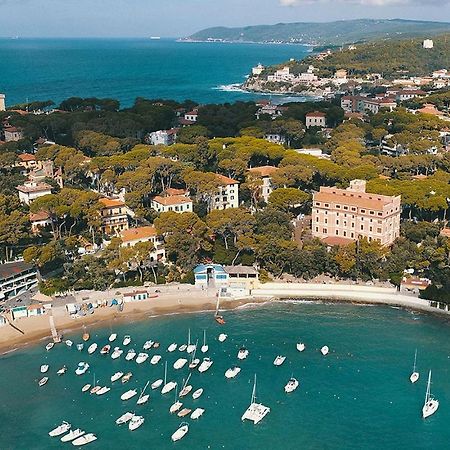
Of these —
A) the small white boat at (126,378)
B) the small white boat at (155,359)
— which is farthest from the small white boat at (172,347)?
the small white boat at (126,378)

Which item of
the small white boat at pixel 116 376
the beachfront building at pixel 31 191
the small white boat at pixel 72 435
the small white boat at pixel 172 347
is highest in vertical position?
the beachfront building at pixel 31 191

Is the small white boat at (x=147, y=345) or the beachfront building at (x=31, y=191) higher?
the beachfront building at (x=31, y=191)

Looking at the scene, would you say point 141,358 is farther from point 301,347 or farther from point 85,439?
point 301,347

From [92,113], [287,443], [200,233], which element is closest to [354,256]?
[200,233]

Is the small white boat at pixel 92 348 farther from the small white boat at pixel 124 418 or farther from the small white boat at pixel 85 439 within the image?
the small white boat at pixel 85 439

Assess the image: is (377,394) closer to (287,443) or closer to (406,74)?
(287,443)

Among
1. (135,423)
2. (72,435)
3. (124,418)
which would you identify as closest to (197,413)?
(135,423)

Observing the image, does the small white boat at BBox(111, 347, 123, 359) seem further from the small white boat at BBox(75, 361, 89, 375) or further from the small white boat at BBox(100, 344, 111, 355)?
the small white boat at BBox(75, 361, 89, 375)
